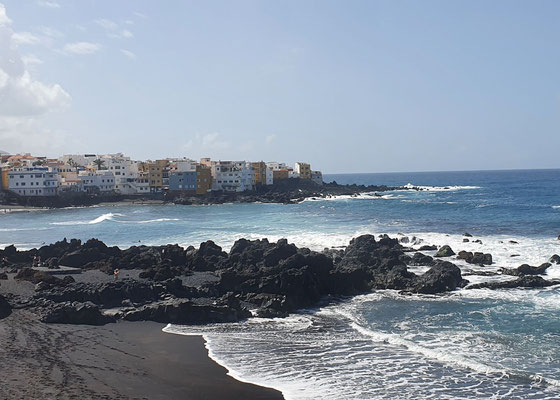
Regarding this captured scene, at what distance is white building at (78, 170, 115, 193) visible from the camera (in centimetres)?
9350

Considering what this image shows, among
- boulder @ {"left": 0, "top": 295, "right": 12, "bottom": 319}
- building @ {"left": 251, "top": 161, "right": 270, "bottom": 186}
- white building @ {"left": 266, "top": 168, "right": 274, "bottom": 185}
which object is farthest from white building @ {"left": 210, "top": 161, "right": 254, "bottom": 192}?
boulder @ {"left": 0, "top": 295, "right": 12, "bottom": 319}

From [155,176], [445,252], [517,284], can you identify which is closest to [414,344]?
[517,284]

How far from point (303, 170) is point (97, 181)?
47.0m

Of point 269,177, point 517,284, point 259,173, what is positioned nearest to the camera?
point 517,284

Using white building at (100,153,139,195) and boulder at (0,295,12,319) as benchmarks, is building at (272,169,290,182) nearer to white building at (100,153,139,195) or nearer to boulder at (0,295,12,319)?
white building at (100,153,139,195)

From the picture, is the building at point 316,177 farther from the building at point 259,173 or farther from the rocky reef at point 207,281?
the rocky reef at point 207,281

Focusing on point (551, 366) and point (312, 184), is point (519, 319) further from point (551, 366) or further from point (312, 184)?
point (312, 184)

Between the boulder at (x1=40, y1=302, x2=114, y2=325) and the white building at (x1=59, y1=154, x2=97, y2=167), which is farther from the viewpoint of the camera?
the white building at (x1=59, y1=154, x2=97, y2=167)

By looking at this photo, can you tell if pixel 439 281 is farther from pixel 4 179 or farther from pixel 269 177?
pixel 269 177

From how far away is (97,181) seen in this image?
9494 centimetres

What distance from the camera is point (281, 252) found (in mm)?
29531

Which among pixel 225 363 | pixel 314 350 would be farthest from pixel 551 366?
pixel 225 363

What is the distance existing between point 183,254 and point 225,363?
54.0 ft

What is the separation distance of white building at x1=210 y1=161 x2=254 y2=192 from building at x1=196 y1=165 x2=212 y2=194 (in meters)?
1.52
